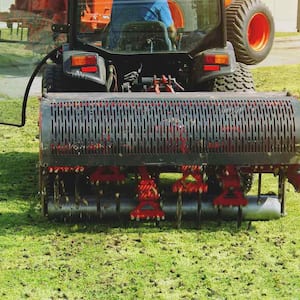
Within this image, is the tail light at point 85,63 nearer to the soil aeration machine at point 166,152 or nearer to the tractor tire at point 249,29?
the soil aeration machine at point 166,152

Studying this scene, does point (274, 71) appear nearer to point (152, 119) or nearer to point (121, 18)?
point (121, 18)

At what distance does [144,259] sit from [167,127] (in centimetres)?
73

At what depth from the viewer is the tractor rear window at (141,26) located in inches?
198

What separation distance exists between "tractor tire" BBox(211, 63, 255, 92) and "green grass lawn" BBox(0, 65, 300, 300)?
0.81 m

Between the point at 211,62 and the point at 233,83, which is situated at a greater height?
the point at 211,62

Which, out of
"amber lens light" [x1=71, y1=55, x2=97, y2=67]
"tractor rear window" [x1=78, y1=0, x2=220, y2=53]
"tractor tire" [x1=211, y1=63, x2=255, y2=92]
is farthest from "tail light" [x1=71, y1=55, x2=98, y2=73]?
"tractor tire" [x1=211, y1=63, x2=255, y2=92]

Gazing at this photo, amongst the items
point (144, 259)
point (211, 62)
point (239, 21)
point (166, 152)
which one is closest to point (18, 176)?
point (211, 62)

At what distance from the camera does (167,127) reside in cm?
408

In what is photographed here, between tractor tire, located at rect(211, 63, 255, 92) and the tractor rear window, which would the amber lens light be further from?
tractor tire, located at rect(211, 63, 255, 92)

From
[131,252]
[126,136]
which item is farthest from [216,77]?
[131,252]

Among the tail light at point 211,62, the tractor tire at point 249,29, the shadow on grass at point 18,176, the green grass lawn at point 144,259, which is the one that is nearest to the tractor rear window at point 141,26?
the tail light at point 211,62

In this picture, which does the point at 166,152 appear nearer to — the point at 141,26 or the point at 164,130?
the point at 164,130

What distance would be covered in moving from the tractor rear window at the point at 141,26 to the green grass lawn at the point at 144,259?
1165mm

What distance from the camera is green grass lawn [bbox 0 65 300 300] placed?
11.1ft
